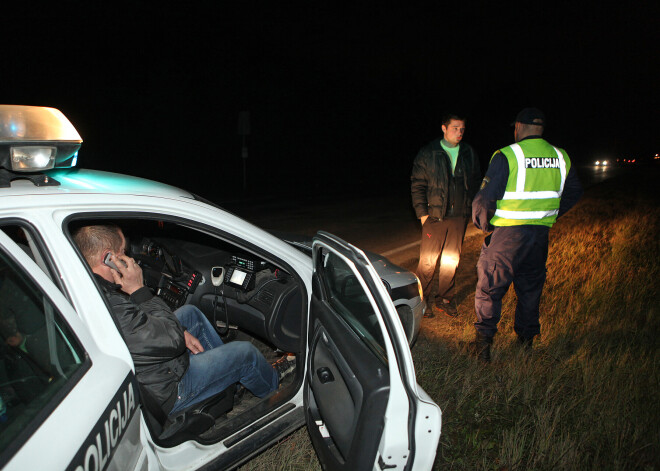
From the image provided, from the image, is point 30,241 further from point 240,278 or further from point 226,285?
point 226,285

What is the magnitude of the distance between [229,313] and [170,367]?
1.07 m

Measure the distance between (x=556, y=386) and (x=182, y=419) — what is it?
8.09ft

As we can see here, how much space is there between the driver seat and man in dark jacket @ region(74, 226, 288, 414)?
38 mm

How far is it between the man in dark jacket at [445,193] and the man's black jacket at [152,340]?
281cm

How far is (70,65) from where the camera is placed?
59.6ft

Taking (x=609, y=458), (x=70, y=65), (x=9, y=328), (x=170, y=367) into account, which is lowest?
(x=609, y=458)

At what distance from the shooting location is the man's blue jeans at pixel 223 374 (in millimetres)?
2182

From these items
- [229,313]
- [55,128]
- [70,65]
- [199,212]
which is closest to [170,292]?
[229,313]

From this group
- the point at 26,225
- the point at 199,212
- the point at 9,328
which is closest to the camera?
the point at 9,328

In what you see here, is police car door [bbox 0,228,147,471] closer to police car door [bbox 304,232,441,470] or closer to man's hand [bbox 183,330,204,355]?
police car door [bbox 304,232,441,470]

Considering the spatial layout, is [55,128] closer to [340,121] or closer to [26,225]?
[26,225]

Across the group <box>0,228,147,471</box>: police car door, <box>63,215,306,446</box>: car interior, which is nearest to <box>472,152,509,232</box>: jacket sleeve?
<box>63,215,306,446</box>: car interior

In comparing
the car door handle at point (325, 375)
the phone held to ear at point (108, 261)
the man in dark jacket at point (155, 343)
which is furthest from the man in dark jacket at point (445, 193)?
the phone held to ear at point (108, 261)

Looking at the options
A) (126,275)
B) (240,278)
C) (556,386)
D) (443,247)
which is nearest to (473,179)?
(443,247)
